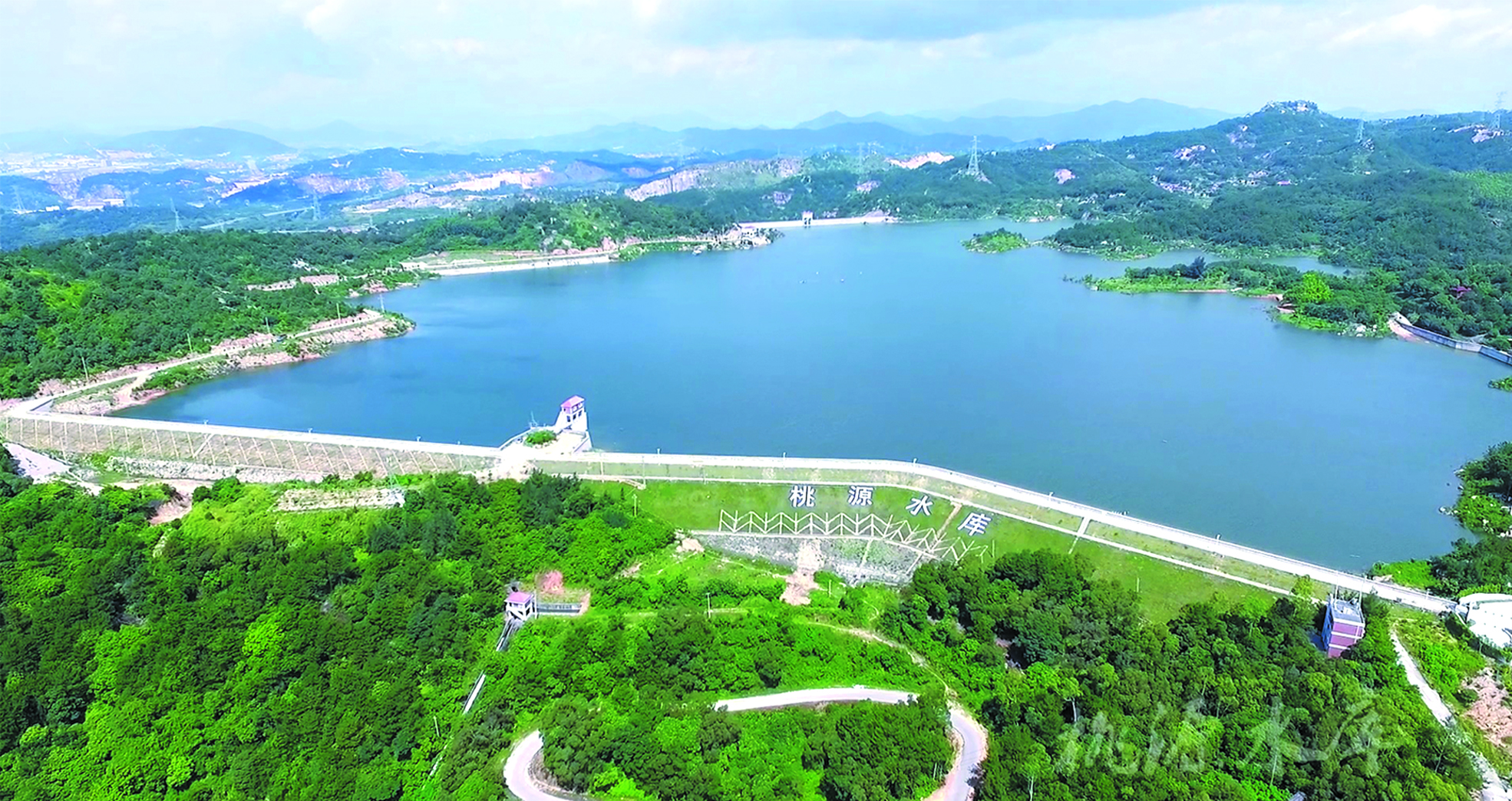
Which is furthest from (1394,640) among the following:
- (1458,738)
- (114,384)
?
(114,384)

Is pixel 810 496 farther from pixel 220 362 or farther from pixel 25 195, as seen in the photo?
pixel 25 195

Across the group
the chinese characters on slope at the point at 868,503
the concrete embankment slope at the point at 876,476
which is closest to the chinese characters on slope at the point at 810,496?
the chinese characters on slope at the point at 868,503

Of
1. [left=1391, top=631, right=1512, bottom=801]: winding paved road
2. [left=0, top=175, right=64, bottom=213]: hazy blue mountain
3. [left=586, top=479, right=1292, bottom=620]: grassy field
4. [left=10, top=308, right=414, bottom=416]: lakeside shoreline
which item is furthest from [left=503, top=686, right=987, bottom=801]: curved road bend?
[left=0, top=175, right=64, bottom=213]: hazy blue mountain

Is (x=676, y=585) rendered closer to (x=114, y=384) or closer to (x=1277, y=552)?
(x=1277, y=552)

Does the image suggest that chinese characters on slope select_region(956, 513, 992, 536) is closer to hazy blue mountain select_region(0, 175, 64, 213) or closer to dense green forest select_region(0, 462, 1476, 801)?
dense green forest select_region(0, 462, 1476, 801)

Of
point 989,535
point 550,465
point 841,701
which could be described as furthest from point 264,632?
point 989,535

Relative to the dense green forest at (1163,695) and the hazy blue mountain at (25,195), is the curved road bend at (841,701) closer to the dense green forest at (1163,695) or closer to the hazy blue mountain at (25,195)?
the dense green forest at (1163,695)
